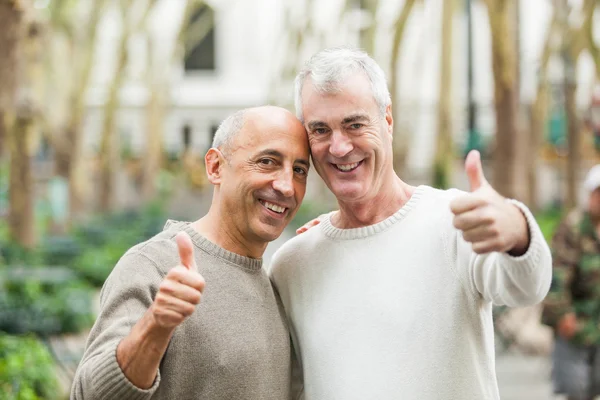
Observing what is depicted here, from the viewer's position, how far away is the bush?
7.99 metres

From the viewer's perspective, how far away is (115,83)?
16.4 metres

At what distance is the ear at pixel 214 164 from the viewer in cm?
276

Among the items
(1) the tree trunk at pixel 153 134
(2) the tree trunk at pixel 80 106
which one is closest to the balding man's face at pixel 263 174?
(2) the tree trunk at pixel 80 106

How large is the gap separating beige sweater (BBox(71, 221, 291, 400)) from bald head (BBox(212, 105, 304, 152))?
0.30 meters

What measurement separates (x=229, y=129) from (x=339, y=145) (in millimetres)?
370

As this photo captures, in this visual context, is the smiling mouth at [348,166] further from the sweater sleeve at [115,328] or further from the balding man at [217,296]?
the sweater sleeve at [115,328]

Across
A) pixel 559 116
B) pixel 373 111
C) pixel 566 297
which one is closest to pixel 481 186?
pixel 373 111

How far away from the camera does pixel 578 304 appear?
5555mm

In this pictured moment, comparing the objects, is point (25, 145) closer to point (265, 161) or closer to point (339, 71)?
point (265, 161)

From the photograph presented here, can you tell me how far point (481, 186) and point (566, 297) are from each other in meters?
3.72

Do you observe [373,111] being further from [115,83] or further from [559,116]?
[559,116]

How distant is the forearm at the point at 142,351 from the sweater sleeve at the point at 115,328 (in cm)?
2

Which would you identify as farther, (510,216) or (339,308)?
(339,308)

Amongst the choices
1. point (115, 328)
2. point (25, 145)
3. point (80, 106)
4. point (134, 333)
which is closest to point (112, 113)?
point (80, 106)
